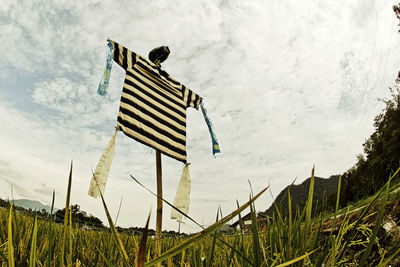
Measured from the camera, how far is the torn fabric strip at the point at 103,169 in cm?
170

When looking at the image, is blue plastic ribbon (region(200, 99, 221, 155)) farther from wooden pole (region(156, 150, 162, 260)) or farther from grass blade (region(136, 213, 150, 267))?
grass blade (region(136, 213, 150, 267))

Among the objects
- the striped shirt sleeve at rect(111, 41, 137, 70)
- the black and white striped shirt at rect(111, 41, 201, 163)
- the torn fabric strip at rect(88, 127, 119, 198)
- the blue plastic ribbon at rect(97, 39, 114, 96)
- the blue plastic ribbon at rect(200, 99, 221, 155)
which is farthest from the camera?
the blue plastic ribbon at rect(200, 99, 221, 155)

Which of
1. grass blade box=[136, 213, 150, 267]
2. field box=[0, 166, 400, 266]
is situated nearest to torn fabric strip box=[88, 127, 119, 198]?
field box=[0, 166, 400, 266]

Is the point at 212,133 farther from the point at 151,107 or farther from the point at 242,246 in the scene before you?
the point at 242,246

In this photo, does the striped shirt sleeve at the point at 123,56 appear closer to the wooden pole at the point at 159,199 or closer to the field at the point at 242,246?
the wooden pole at the point at 159,199

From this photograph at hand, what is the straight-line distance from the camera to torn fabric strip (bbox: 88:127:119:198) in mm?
1700

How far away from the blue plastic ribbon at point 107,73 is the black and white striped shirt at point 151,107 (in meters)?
0.05

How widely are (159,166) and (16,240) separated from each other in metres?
1.08

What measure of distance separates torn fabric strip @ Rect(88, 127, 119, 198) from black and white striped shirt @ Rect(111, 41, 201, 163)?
18 cm

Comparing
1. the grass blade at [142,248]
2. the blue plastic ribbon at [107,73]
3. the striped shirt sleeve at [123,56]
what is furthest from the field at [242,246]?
the striped shirt sleeve at [123,56]

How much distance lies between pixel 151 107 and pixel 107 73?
1.78 ft

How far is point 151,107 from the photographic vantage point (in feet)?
8.24

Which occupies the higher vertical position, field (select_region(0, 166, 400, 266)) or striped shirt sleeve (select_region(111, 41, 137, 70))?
striped shirt sleeve (select_region(111, 41, 137, 70))

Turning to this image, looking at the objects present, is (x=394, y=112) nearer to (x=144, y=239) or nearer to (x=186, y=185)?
(x=186, y=185)
